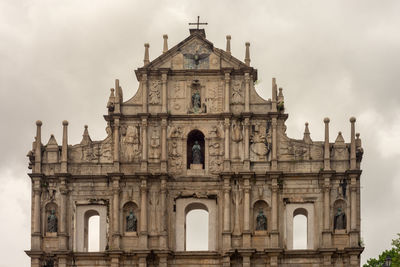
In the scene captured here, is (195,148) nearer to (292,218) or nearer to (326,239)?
(292,218)

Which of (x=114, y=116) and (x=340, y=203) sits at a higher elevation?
(x=114, y=116)

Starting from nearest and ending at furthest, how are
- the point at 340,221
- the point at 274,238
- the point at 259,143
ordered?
the point at 274,238 < the point at 340,221 < the point at 259,143

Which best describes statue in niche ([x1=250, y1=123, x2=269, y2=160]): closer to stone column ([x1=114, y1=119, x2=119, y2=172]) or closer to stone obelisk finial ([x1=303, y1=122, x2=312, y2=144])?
stone obelisk finial ([x1=303, y1=122, x2=312, y2=144])

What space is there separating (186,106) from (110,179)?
3804 millimetres

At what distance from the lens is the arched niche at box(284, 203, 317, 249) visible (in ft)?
156

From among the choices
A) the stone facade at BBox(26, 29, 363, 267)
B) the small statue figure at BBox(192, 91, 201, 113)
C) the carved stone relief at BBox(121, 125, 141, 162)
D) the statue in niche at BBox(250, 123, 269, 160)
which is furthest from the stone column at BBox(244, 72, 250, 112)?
the carved stone relief at BBox(121, 125, 141, 162)

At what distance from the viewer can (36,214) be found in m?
47.6

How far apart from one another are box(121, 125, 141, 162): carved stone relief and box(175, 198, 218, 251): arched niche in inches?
88.2

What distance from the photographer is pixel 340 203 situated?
4762cm

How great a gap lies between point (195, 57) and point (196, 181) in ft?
15.2

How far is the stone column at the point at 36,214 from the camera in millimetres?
47312

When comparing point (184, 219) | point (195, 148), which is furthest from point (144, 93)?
point (184, 219)

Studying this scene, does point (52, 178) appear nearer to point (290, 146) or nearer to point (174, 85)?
point (174, 85)

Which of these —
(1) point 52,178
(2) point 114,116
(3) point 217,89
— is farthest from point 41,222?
(3) point 217,89
